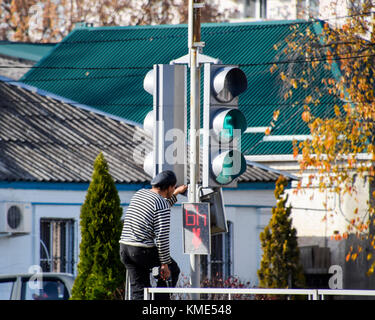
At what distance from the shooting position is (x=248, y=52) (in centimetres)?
2786

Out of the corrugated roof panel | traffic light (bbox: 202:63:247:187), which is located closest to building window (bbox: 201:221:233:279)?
the corrugated roof panel

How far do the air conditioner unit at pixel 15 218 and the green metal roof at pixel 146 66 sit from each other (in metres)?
7.04

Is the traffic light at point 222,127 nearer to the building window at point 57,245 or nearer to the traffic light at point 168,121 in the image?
the traffic light at point 168,121

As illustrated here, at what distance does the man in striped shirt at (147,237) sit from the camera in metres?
10.0

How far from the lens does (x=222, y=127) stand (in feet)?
31.8

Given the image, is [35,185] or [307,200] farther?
[307,200]

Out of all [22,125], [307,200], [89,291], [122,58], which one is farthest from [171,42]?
[89,291]

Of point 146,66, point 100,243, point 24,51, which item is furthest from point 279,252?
point 24,51

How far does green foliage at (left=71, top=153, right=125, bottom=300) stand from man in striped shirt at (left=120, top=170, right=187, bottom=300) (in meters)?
6.10

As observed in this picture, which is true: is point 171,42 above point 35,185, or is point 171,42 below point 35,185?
above

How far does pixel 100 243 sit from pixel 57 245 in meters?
3.81

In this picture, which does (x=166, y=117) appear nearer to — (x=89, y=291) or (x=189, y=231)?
(x=189, y=231)
